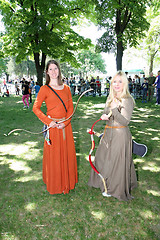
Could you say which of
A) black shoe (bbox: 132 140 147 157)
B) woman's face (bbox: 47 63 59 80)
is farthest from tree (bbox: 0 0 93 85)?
black shoe (bbox: 132 140 147 157)

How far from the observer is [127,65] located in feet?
137

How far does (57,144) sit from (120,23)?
606 inches

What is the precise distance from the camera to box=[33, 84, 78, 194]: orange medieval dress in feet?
9.64

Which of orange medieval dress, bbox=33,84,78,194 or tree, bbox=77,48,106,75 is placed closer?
orange medieval dress, bbox=33,84,78,194

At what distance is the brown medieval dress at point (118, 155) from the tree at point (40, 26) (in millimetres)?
12010

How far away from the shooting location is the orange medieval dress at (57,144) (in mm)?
2939

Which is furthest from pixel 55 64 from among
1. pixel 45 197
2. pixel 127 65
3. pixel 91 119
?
pixel 127 65

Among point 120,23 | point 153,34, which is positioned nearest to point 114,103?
point 120,23

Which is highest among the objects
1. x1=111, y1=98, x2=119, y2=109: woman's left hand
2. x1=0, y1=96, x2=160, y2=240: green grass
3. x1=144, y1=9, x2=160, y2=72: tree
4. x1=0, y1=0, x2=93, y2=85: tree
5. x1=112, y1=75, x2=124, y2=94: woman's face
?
x1=144, y1=9, x2=160, y2=72: tree

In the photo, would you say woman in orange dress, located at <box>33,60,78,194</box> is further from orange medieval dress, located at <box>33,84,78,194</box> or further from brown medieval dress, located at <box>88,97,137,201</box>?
brown medieval dress, located at <box>88,97,137,201</box>

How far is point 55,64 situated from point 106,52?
15.9 meters

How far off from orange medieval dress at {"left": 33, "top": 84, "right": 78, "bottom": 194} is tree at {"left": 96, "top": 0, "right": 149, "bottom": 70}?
1174cm

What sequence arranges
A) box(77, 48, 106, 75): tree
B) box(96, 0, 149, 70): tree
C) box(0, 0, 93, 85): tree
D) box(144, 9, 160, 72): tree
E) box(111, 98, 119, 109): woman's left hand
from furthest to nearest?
box(77, 48, 106, 75): tree < box(144, 9, 160, 72): tree < box(96, 0, 149, 70): tree < box(0, 0, 93, 85): tree < box(111, 98, 119, 109): woman's left hand

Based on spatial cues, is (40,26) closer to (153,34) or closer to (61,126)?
(61,126)
